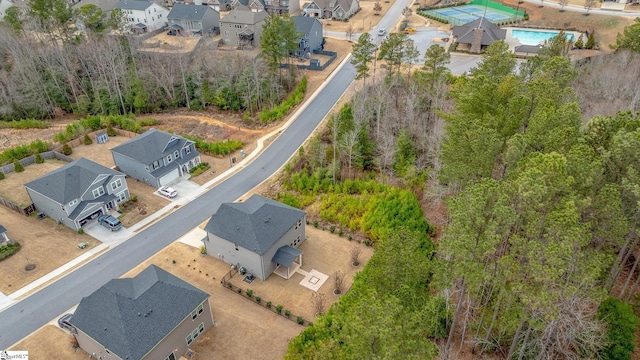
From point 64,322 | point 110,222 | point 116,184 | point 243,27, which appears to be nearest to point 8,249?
point 110,222

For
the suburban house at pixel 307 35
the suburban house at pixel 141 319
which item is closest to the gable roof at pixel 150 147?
the suburban house at pixel 141 319

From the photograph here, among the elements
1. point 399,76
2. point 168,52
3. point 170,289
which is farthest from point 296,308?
point 168,52

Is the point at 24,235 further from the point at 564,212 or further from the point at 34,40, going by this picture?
the point at 34,40

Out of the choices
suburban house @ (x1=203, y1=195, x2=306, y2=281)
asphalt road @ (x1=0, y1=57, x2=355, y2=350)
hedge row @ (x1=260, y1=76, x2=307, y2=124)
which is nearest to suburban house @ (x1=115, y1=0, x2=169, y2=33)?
hedge row @ (x1=260, y1=76, x2=307, y2=124)

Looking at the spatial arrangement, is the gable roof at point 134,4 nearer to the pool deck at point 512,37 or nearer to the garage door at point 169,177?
the garage door at point 169,177

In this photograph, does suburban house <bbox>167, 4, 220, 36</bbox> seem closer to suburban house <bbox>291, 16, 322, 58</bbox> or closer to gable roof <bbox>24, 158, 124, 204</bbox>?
suburban house <bbox>291, 16, 322, 58</bbox>

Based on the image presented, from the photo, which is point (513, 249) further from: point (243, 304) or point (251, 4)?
point (251, 4)

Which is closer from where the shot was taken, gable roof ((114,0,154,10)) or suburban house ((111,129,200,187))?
suburban house ((111,129,200,187))
